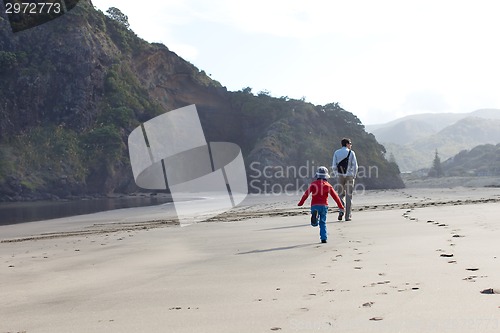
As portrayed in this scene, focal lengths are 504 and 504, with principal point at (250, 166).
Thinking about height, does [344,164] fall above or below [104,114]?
below

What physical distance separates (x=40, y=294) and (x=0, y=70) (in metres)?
68.8

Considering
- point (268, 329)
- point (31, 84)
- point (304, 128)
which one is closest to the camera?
point (268, 329)

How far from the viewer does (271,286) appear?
4.43 m

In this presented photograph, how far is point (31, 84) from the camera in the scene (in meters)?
65.0

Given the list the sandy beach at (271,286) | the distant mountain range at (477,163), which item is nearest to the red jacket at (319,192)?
the sandy beach at (271,286)

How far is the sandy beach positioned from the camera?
3217mm

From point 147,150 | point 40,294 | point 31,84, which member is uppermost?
point 31,84

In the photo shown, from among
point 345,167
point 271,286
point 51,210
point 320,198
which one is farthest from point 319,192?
point 51,210

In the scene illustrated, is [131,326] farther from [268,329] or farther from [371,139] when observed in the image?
[371,139]

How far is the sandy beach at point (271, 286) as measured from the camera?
3.22 meters

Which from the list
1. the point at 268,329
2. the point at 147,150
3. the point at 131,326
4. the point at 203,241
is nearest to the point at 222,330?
the point at 268,329

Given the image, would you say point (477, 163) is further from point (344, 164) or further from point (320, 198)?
point (320, 198)

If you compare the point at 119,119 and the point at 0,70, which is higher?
the point at 0,70

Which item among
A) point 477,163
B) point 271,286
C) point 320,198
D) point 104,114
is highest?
point 104,114
